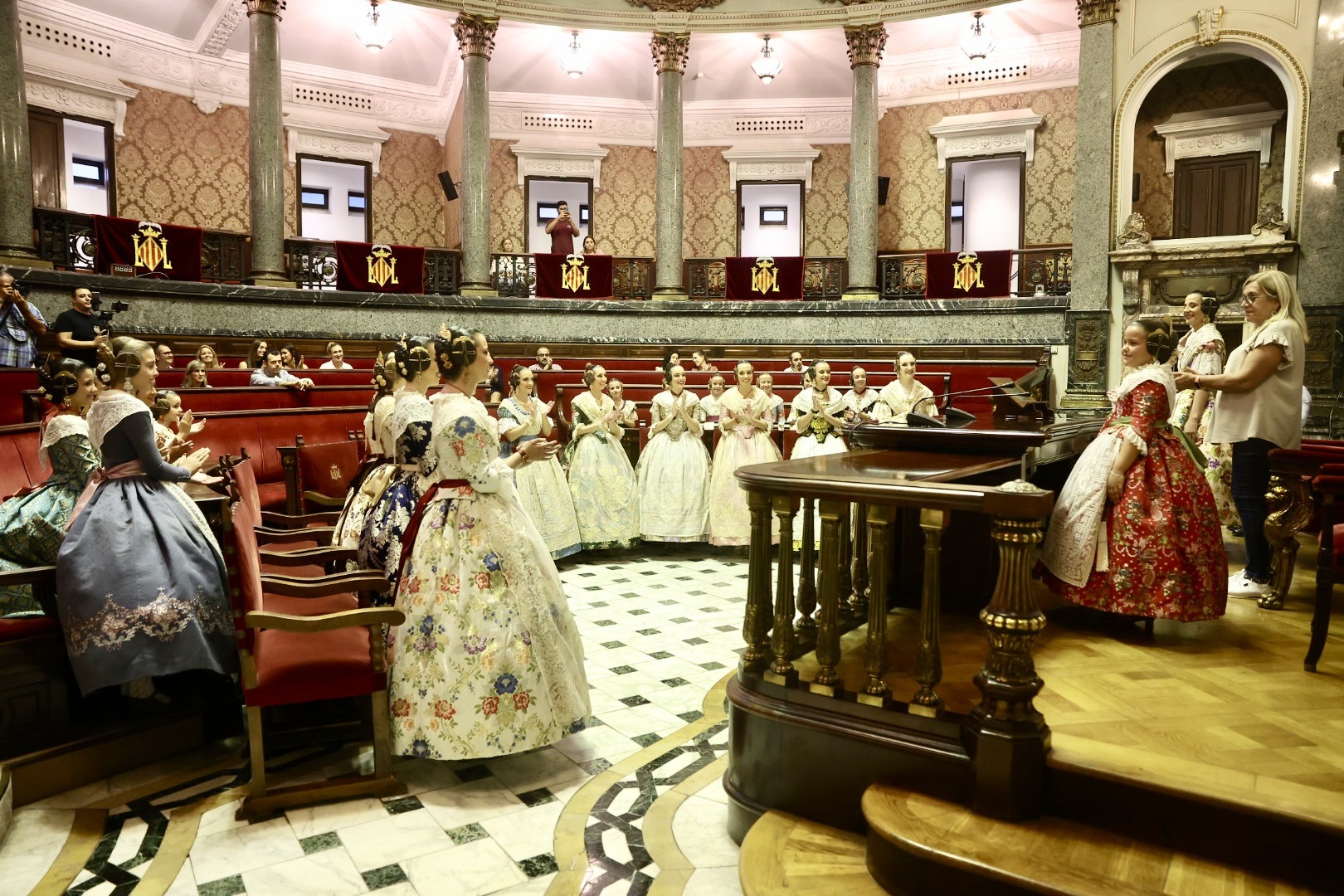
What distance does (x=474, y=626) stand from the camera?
2877 mm

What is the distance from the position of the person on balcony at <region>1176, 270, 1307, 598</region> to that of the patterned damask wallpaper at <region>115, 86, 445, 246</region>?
13867 millimetres

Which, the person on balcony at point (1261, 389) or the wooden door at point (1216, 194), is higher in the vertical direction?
the wooden door at point (1216, 194)

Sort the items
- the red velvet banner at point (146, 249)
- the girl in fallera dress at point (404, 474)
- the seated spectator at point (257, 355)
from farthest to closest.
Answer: the red velvet banner at point (146, 249) → the seated spectator at point (257, 355) → the girl in fallera dress at point (404, 474)

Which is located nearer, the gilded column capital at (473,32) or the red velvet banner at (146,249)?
the red velvet banner at (146,249)

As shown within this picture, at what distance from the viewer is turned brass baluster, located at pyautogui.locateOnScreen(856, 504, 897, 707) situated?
227 centimetres

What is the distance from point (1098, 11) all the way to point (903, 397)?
7.28 metres

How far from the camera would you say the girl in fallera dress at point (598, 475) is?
6.61m

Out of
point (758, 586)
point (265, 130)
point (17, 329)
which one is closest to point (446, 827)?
point (758, 586)

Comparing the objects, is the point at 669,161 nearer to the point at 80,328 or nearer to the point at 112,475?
the point at 80,328

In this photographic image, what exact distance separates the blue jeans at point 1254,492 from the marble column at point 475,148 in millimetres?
10135

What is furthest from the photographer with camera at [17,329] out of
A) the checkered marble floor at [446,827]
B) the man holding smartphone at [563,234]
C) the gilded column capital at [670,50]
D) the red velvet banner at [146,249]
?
the gilded column capital at [670,50]

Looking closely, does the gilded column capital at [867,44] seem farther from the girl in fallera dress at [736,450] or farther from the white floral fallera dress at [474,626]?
the white floral fallera dress at [474,626]

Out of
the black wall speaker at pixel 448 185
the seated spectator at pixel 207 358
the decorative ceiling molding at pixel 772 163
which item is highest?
the decorative ceiling molding at pixel 772 163

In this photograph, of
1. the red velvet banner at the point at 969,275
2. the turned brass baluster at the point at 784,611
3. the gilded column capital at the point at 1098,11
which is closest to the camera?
the turned brass baluster at the point at 784,611
